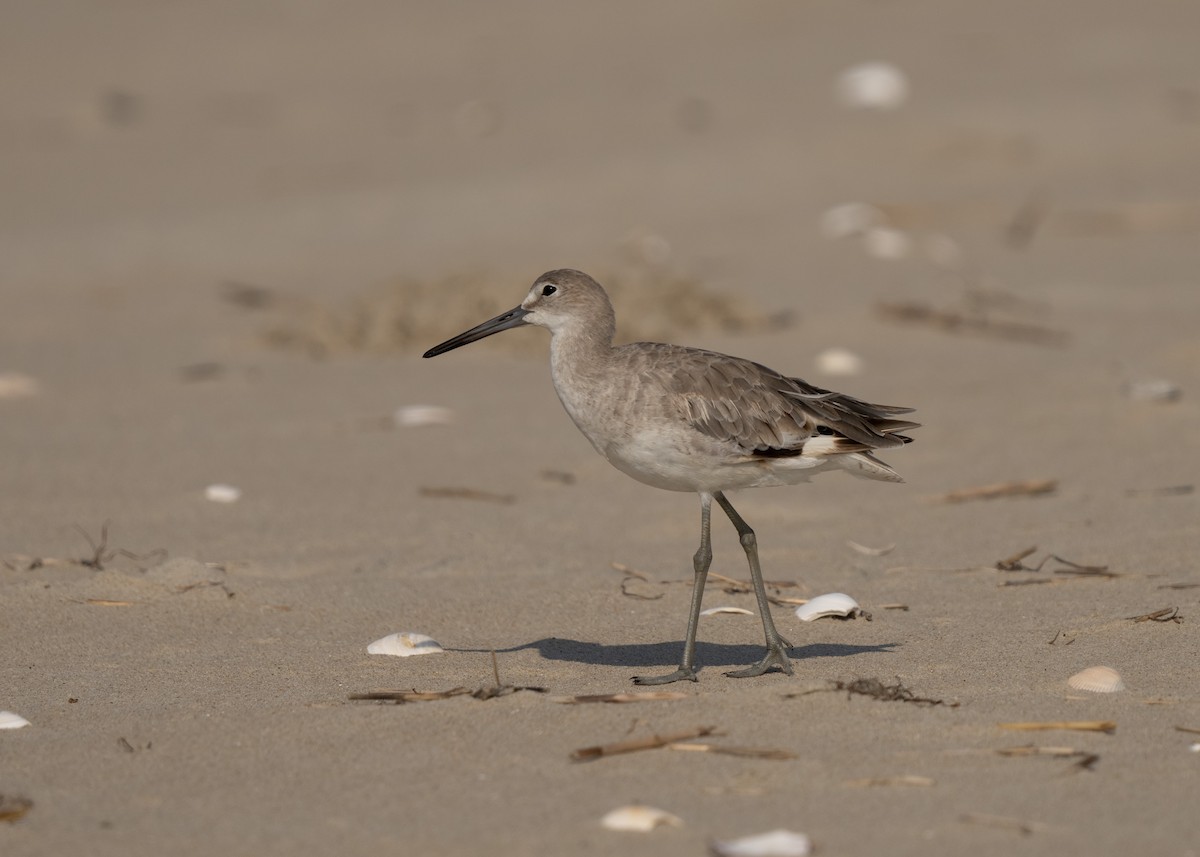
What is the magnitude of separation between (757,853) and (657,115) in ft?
44.1

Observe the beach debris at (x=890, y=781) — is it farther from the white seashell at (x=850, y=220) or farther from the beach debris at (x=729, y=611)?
the white seashell at (x=850, y=220)

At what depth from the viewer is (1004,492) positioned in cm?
795

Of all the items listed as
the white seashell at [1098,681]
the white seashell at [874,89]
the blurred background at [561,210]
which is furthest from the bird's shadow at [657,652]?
the white seashell at [874,89]

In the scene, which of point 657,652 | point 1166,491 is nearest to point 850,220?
point 1166,491

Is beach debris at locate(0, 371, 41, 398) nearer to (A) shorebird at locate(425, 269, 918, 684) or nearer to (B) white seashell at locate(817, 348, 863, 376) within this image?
(B) white seashell at locate(817, 348, 863, 376)

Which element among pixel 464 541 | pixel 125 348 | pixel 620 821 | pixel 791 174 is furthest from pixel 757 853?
pixel 791 174

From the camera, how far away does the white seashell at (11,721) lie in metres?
5.04

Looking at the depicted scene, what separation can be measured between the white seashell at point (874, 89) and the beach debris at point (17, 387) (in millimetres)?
9054

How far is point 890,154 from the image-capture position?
1558cm

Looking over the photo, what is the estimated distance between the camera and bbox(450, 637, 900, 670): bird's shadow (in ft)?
19.2

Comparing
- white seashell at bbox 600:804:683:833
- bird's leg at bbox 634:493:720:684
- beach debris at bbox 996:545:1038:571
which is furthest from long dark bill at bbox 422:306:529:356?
white seashell at bbox 600:804:683:833

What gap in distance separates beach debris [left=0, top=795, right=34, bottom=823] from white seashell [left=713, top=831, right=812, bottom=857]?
1844mm

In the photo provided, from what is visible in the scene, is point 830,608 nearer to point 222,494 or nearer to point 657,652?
point 657,652

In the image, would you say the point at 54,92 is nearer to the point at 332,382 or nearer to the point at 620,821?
the point at 332,382
